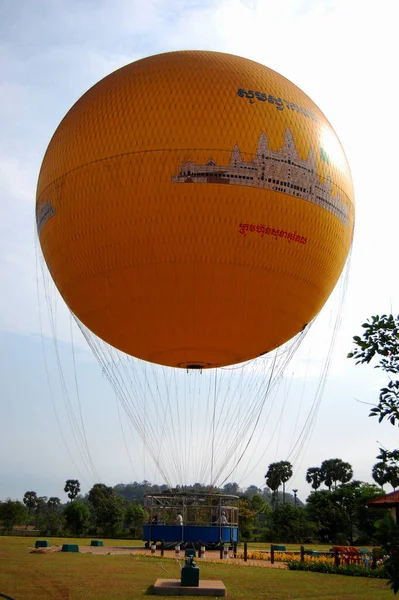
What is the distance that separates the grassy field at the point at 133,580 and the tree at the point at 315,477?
70.8 m

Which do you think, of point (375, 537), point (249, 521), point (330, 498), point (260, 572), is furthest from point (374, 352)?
point (330, 498)

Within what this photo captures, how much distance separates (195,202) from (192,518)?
49.6ft

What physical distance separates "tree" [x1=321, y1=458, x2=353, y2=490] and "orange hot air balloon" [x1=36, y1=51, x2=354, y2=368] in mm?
75449

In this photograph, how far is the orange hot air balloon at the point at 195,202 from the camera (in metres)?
15.3

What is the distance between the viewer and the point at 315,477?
297 feet

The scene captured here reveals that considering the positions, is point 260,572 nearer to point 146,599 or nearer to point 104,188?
point 146,599

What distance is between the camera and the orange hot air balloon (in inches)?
602

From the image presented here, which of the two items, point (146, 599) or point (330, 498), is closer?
point (146, 599)

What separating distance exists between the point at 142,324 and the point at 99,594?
22.3 feet

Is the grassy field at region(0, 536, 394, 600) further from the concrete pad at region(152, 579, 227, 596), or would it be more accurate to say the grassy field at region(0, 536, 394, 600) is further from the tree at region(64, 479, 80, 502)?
the tree at region(64, 479, 80, 502)

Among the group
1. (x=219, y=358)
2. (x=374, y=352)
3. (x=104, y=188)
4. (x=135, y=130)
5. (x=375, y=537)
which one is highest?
(x=135, y=130)

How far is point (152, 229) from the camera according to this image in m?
15.4

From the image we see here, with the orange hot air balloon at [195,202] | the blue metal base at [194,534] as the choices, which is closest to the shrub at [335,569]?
the blue metal base at [194,534]

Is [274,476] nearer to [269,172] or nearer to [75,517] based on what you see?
[75,517]
